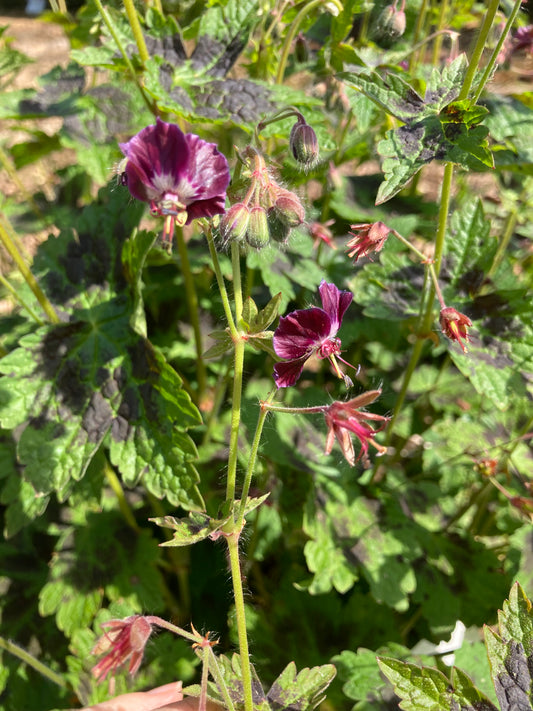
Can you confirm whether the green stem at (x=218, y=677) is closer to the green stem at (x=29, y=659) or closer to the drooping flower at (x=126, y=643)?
the drooping flower at (x=126, y=643)

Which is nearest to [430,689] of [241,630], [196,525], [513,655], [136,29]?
[513,655]

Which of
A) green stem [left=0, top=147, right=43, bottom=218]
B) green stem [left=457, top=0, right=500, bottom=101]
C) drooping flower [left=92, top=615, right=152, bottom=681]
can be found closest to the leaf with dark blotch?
green stem [left=457, top=0, right=500, bottom=101]

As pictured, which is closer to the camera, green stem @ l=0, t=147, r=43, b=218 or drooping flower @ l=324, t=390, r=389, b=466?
drooping flower @ l=324, t=390, r=389, b=466

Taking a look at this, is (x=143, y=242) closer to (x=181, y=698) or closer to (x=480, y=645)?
(x=181, y=698)

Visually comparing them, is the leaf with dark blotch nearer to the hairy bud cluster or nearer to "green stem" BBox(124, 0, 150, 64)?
the hairy bud cluster

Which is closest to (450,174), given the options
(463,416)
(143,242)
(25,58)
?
(143,242)

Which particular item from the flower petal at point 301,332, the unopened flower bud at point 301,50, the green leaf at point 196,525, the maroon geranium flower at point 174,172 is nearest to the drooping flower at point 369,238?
the flower petal at point 301,332
